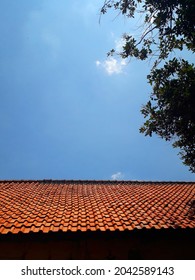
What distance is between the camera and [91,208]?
8469mm

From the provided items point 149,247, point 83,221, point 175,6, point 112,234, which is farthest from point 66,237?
point 175,6

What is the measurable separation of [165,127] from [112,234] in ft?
14.5

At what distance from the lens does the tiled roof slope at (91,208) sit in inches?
274

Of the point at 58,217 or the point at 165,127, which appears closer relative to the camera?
the point at 58,217

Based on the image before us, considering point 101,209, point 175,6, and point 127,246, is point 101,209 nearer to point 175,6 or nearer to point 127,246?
point 127,246

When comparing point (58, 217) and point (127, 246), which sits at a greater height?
point (58, 217)

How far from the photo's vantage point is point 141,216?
25.5ft

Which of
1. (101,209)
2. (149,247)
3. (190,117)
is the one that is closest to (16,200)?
(101,209)

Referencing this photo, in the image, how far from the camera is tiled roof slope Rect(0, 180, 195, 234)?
6.95 metres

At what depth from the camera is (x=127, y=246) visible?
6871mm
